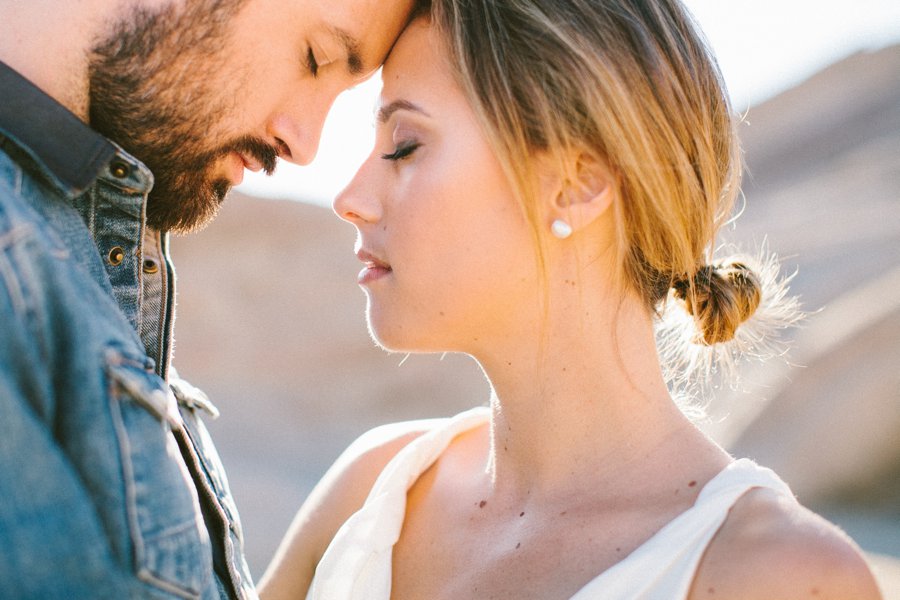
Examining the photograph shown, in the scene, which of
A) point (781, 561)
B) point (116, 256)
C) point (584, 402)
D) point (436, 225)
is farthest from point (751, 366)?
point (116, 256)

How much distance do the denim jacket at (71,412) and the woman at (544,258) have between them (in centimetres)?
68

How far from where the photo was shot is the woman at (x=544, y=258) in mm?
1987

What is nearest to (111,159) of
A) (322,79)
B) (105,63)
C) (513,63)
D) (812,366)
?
(105,63)

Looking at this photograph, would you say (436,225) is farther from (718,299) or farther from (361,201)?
(718,299)

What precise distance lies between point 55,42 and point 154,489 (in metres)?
0.98

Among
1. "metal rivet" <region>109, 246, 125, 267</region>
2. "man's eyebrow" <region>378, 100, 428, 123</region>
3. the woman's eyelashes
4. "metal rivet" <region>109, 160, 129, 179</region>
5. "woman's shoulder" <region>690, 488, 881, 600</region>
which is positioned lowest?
"woman's shoulder" <region>690, 488, 881, 600</region>

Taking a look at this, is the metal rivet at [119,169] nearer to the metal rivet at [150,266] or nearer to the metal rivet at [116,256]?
the metal rivet at [116,256]

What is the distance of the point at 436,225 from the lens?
80.7 inches

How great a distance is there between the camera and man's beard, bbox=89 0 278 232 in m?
1.92

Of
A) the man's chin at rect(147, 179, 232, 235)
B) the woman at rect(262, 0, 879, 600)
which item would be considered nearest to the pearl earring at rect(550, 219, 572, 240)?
the woman at rect(262, 0, 879, 600)

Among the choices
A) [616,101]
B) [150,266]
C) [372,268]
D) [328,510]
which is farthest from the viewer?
[328,510]

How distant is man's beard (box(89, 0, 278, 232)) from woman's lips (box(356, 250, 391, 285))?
0.44 meters

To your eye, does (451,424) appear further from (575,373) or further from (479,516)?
(575,373)

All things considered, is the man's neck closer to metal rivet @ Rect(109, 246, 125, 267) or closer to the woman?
metal rivet @ Rect(109, 246, 125, 267)
